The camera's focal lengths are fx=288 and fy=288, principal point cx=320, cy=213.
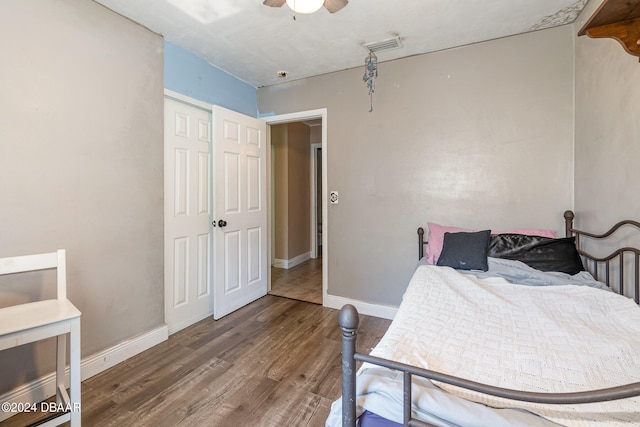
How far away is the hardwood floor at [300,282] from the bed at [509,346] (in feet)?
5.81

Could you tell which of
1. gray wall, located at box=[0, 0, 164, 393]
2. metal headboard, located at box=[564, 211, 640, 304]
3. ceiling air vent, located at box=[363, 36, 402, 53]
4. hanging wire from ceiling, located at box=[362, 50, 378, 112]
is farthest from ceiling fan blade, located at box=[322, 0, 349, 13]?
metal headboard, located at box=[564, 211, 640, 304]

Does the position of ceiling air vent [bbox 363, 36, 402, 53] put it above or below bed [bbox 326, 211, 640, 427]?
above

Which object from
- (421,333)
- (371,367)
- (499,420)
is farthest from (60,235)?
(499,420)

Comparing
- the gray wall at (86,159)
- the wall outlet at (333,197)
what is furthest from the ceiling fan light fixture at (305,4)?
the wall outlet at (333,197)

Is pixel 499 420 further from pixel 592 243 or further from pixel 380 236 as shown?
pixel 380 236

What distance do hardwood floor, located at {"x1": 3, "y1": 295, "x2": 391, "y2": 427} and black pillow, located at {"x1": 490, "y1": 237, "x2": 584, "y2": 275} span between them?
4.19 ft

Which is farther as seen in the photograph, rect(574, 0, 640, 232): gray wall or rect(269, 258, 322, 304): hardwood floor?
rect(269, 258, 322, 304): hardwood floor

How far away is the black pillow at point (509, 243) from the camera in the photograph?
200cm

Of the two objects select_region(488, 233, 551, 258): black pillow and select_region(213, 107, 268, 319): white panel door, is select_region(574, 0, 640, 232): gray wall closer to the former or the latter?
select_region(488, 233, 551, 258): black pillow

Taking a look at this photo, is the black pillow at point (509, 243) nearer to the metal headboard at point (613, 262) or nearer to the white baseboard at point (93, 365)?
the metal headboard at point (613, 262)

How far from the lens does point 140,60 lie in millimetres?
2133

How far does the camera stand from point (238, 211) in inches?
A: 117

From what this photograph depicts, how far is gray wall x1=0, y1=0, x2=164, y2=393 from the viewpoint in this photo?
5.10 feet

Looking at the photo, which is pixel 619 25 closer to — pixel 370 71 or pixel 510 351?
pixel 510 351
